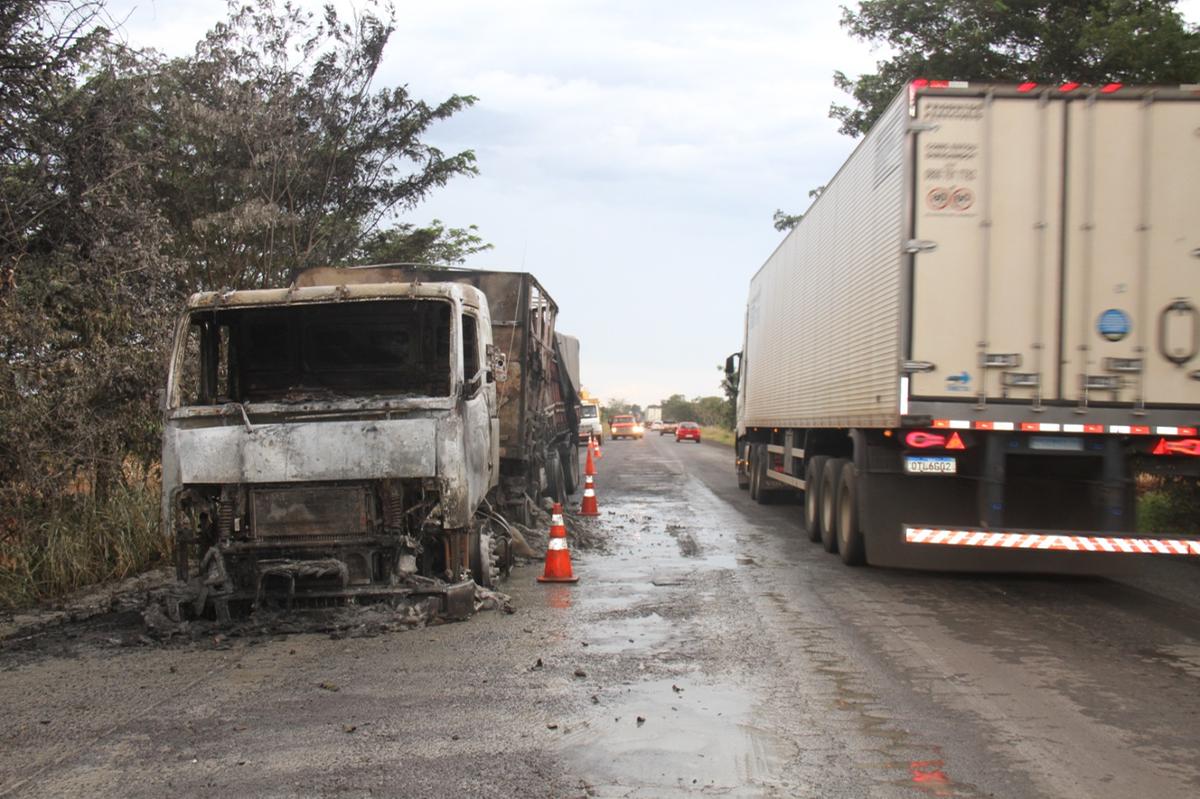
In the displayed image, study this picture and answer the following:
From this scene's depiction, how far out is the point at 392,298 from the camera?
8.96 m

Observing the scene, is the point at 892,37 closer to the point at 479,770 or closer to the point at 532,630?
the point at 532,630

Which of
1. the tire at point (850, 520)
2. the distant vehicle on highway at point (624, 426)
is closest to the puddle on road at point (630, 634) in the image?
the tire at point (850, 520)

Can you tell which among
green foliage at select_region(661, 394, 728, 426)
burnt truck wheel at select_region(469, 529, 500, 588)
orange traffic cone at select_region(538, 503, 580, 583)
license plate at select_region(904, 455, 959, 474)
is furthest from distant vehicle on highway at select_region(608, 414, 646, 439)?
burnt truck wheel at select_region(469, 529, 500, 588)

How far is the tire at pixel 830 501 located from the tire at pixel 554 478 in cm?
553

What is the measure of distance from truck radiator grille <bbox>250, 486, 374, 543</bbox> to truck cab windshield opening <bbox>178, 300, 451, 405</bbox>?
1.61 meters

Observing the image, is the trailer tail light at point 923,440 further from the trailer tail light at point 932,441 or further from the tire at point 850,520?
the tire at point 850,520

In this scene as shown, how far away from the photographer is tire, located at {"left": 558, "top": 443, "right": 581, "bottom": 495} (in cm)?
2017

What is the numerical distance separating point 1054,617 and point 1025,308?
252 centimetres

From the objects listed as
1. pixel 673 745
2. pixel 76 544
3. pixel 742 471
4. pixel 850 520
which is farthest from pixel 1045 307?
pixel 742 471

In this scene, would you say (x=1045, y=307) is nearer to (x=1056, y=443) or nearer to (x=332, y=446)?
(x=1056, y=443)

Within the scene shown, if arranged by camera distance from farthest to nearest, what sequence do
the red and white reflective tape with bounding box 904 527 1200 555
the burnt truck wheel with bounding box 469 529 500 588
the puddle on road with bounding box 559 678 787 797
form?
the burnt truck wheel with bounding box 469 529 500 588
the red and white reflective tape with bounding box 904 527 1200 555
the puddle on road with bounding box 559 678 787 797

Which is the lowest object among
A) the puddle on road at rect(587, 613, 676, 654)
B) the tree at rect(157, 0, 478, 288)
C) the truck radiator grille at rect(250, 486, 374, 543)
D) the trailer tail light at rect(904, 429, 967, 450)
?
the puddle on road at rect(587, 613, 676, 654)

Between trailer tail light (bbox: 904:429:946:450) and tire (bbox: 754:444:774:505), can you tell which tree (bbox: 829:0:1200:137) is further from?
trailer tail light (bbox: 904:429:946:450)

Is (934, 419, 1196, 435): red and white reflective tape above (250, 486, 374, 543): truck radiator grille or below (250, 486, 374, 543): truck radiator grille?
above
